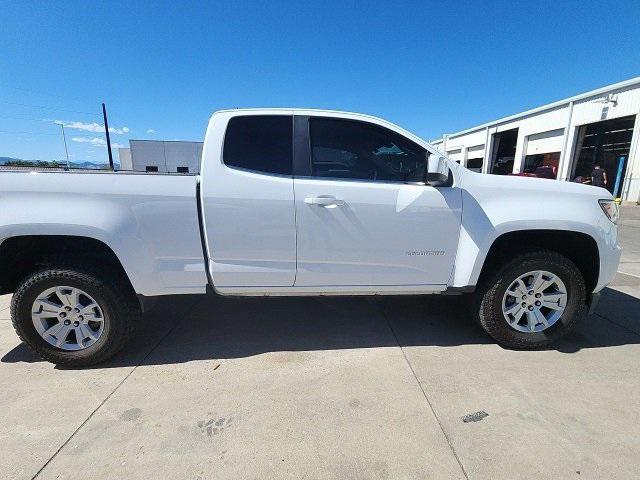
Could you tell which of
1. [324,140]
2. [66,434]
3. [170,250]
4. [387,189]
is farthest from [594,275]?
[66,434]

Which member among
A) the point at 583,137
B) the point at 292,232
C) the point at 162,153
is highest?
the point at 583,137

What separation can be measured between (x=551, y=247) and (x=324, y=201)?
7.10 feet

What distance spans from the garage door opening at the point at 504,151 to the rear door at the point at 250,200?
29.3 metres

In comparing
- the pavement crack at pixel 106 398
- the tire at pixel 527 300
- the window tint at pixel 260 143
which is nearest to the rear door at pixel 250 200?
the window tint at pixel 260 143

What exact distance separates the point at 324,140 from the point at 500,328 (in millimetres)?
2230

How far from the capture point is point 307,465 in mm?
1771

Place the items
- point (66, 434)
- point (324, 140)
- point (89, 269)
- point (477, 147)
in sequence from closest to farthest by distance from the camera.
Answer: point (66, 434), point (89, 269), point (324, 140), point (477, 147)

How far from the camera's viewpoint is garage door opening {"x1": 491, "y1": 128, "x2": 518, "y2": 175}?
27.8 meters

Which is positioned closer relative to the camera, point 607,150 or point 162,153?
point 607,150

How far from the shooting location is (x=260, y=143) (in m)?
2.68

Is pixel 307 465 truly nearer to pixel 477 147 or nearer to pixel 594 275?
pixel 594 275

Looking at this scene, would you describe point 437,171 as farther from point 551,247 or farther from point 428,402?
point 428,402

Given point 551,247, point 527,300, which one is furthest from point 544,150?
point 527,300

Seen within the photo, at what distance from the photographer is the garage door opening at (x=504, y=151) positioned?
2780 centimetres
